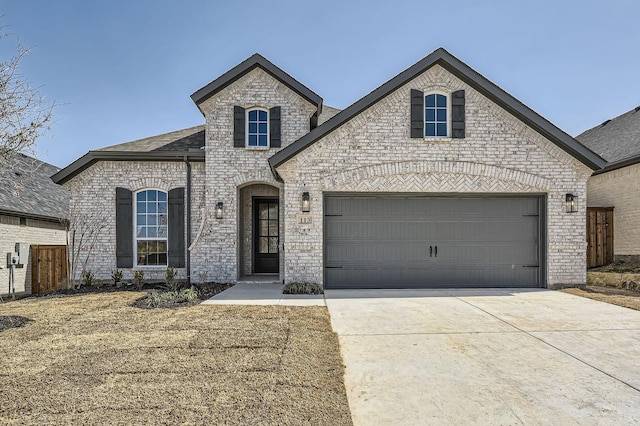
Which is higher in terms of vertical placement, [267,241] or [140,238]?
[140,238]

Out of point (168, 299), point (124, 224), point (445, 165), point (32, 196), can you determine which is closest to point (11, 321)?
point (168, 299)

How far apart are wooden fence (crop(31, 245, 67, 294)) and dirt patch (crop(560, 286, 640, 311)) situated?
15417 mm

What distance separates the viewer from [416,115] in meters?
8.98

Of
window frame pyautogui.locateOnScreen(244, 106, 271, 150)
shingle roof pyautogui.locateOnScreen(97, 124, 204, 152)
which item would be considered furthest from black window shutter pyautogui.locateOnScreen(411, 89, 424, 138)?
shingle roof pyautogui.locateOnScreen(97, 124, 204, 152)

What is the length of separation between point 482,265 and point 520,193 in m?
1.99

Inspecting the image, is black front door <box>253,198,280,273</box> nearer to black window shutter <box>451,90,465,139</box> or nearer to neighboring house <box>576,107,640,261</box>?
black window shutter <box>451,90,465,139</box>

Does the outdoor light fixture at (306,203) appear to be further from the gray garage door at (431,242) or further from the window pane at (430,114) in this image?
the window pane at (430,114)

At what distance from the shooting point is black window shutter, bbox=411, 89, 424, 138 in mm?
8969

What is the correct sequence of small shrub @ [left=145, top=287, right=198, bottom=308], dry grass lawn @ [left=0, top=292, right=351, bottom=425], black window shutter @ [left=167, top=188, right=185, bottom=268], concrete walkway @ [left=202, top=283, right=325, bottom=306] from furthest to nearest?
black window shutter @ [left=167, top=188, right=185, bottom=268] < concrete walkway @ [left=202, top=283, right=325, bottom=306] < small shrub @ [left=145, top=287, right=198, bottom=308] < dry grass lawn @ [left=0, top=292, right=351, bottom=425]

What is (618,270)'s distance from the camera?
10453mm

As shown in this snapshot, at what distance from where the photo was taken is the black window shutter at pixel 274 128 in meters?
10.1

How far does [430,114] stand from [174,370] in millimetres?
7864

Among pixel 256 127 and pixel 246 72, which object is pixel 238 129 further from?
pixel 246 72

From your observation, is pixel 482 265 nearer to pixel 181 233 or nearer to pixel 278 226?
pixel 278 226
